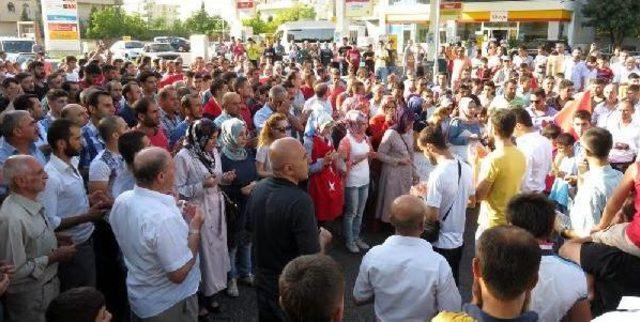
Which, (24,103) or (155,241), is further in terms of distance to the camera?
(24,103)

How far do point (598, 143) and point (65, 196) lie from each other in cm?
386

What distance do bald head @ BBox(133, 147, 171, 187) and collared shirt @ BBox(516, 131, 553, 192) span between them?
10.9ft

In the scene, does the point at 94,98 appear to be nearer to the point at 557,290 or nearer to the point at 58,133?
the point at 58,133

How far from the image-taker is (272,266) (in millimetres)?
3293

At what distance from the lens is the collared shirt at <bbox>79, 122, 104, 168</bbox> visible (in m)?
4.93

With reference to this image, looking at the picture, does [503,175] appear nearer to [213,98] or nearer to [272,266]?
[272,266]

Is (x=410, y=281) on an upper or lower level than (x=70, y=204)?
lower

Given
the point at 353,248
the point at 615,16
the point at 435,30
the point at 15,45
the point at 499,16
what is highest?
the point at 499,16

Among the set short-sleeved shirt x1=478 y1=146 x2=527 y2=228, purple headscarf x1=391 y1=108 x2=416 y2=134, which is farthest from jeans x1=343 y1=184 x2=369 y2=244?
short-sleeved shirt x1=478 y1=146 x2=527 y2=228

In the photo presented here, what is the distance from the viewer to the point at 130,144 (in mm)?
3834

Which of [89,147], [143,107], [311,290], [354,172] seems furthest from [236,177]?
[311,290]

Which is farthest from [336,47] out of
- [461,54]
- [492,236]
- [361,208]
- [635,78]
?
[492,236]

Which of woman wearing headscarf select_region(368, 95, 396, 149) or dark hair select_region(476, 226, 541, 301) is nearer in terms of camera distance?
dark hair select_region(476, 226, 541, 301)

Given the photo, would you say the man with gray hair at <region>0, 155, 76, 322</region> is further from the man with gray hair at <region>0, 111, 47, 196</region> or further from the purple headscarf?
the purple headscarf
